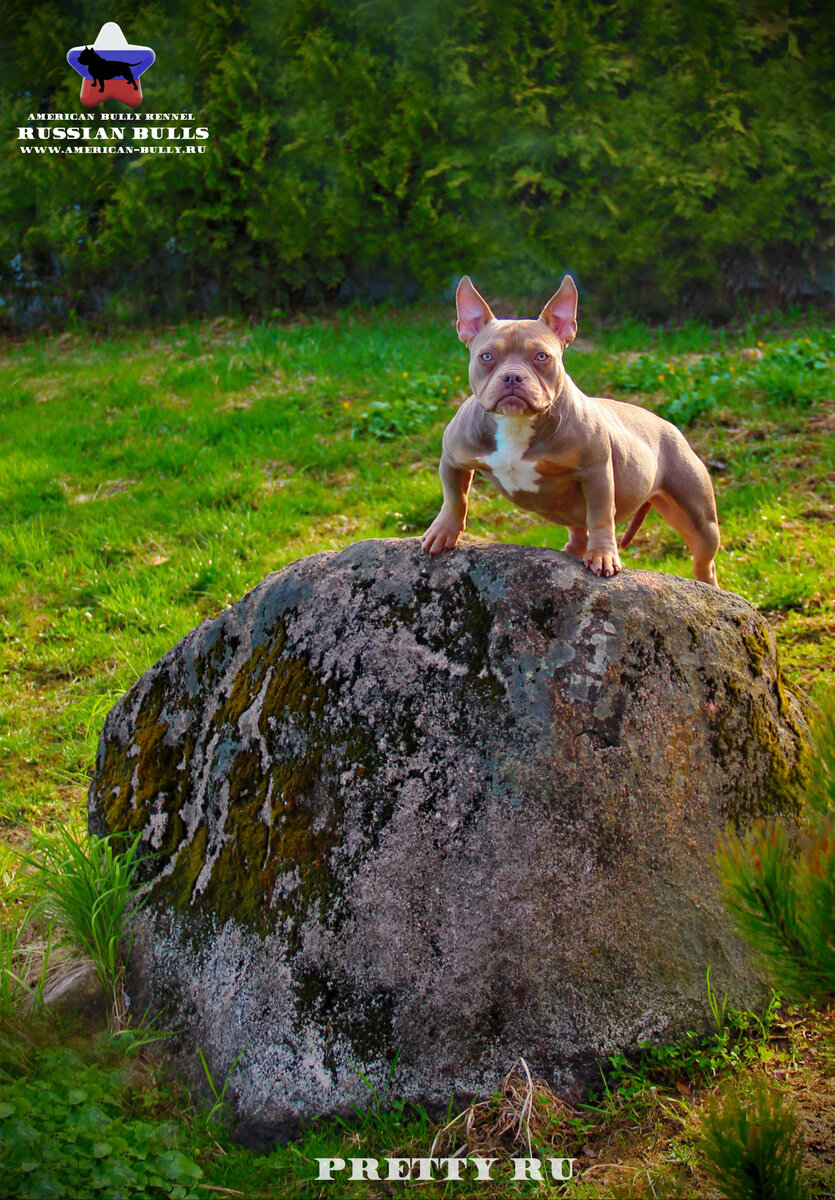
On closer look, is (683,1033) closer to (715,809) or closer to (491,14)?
(715,809)

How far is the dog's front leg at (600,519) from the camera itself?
9.54 feet

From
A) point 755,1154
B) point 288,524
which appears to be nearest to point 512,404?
point 755,1154

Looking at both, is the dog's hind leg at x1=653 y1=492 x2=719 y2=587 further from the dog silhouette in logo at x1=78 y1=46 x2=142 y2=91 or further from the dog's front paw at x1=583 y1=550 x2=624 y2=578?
the dog silhouette in logo at x1=78 y1=46 x2=142 y2=91

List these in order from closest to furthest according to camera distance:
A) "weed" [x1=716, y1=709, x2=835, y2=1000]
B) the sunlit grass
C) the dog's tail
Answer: "weed" [x1=716, y1=709, x2=835, y2=1000] → the dog's tail → the sunlit grass

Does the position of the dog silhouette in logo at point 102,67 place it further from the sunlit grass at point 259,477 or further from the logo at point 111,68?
the sunlit grass at point 259,477

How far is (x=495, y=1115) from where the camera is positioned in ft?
7.98

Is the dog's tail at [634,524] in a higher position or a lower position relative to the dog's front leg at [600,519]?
lower

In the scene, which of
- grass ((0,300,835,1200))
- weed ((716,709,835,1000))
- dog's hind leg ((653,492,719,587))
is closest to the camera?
weed ((716,709,835,1000))

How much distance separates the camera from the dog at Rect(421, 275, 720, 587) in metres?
2.78

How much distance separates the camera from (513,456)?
2.94 m

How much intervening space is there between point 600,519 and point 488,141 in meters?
9.01

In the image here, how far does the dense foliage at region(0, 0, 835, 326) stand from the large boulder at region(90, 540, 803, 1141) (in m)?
8.48

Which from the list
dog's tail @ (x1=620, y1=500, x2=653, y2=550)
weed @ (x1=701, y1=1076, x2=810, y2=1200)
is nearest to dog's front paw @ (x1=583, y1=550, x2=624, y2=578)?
dog's tail @ (x1=620, y1=500, x2=653, y2=550)

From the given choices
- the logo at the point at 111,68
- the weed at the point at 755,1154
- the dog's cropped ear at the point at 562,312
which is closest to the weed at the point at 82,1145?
the weed at the point at 755,1154
